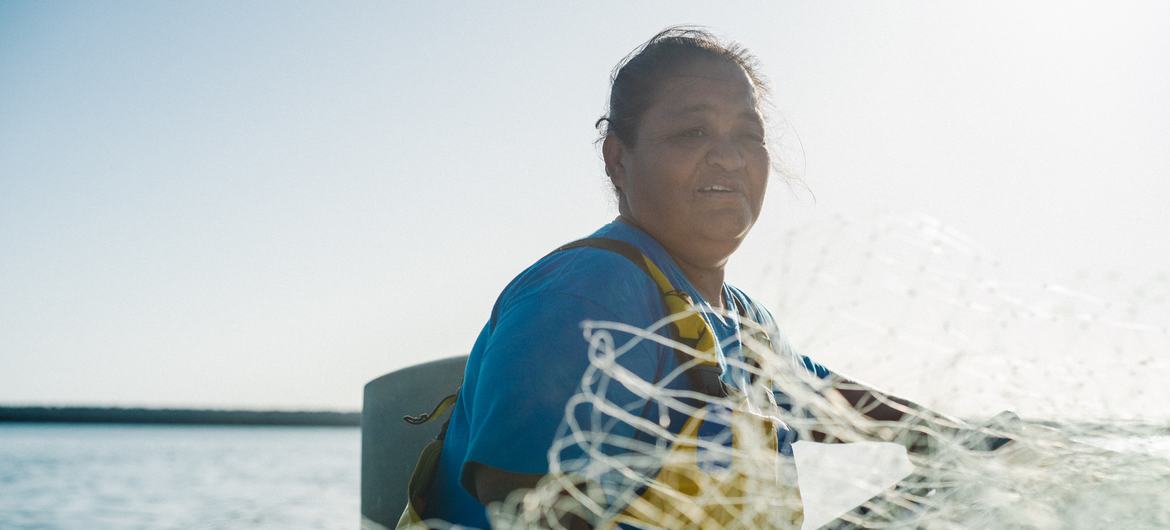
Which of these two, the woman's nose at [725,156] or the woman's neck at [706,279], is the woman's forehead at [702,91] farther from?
the woman's neck at [706,279]

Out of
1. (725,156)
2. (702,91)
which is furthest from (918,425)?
(702,91)

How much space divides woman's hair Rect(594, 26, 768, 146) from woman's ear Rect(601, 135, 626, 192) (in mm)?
17

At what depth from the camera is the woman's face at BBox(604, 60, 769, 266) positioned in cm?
179

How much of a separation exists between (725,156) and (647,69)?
10.8 inches

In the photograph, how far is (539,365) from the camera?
1224mm

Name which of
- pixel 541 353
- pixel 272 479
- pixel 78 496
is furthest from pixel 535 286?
pixel 272 479

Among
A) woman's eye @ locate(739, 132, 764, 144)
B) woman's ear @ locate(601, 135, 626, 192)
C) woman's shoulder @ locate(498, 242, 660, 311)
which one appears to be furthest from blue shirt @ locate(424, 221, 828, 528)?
woman's eye @ locate(739, 132, 764, 144)

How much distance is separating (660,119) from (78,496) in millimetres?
16589

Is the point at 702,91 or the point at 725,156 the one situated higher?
the point at 702,91

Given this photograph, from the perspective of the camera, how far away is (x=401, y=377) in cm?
232

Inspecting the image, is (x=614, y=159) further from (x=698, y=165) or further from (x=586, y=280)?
(x=586, y=280)

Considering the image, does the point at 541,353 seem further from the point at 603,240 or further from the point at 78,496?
the point at 78,496

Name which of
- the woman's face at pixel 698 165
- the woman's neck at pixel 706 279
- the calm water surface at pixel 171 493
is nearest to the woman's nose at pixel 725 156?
the woman's face at pixel 698 165

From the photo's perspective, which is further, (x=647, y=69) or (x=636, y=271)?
(x=647, y=69)
